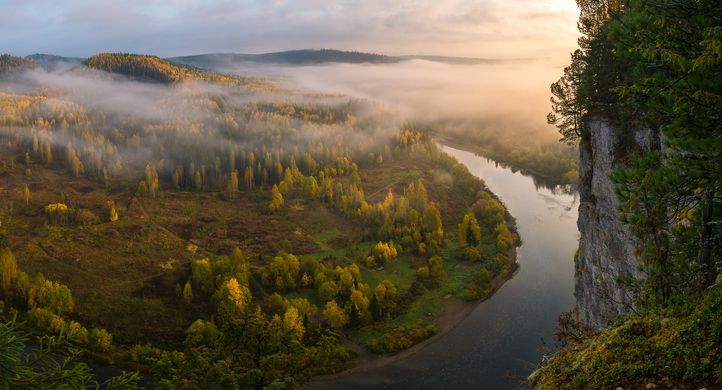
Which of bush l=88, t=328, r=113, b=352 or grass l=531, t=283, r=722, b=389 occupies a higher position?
grass l=531, t=283, r=722, b=389

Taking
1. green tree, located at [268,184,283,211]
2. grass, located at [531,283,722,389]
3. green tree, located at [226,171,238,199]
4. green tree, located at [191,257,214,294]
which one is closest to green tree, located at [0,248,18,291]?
green tree, located at [191,257,214,294]

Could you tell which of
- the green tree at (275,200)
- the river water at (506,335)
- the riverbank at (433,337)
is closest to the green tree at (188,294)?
the riverbank at (433,337)

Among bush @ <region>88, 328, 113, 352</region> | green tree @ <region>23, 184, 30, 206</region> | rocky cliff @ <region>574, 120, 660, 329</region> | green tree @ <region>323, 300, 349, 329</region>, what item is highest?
rocky cliff @ <region>574, 120, 660, 329</region>

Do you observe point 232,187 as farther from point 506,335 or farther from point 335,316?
point 506,335

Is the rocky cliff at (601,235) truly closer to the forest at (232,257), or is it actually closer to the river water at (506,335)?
the river water at (506,335)

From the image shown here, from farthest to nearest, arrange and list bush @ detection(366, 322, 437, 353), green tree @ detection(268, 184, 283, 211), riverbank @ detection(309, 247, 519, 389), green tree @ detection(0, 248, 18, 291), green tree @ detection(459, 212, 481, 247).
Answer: green tree @ detection(268, 184, 283, 211) → green tree @ detection(459, 212, 481, 247) → green tree @ detection(0, 248, 18, 291) → bush @ detection(366, 322, 437, 353) → riverbank @ detection(309, 247, 519, 389)

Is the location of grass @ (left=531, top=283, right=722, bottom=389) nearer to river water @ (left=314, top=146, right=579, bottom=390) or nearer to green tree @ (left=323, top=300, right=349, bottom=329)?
river water @ (left=314, top=146, right=579, bottom=390)
